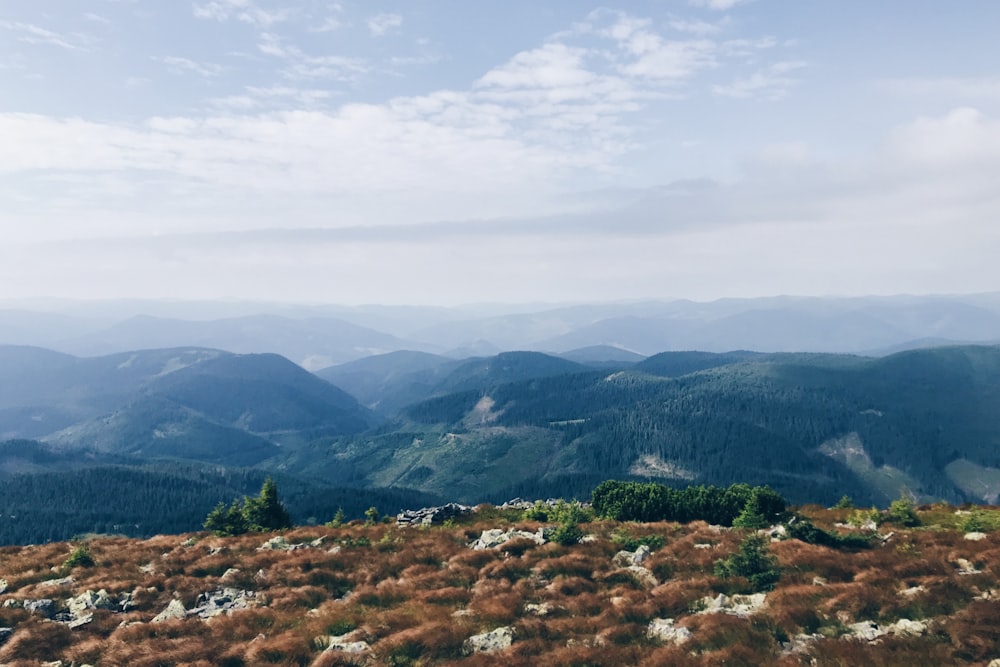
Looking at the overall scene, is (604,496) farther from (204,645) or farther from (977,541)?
(204,645)

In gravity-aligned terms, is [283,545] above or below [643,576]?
below

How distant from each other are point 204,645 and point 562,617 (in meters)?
15.1

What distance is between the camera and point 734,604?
73.0 feet

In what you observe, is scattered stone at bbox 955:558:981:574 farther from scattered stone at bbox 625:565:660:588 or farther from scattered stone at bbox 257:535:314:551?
scattered stone at bbox 257:535:314:551

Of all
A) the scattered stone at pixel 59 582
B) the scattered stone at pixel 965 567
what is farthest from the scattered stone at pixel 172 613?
the scattered stone at pixel 965 567

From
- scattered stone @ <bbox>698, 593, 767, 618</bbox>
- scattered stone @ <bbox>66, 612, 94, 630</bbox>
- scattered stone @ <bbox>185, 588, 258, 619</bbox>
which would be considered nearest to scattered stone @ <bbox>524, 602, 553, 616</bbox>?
scattered stone @ <bbox>698, 593, 767, 618</bbox>

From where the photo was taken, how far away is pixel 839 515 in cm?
4316

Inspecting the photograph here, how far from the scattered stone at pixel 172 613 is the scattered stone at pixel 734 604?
24.9 metres

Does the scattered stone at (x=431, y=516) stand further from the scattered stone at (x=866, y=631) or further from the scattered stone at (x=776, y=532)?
the scattered stone at (x=866, y=631)

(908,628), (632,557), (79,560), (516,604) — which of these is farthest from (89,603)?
(908,628)

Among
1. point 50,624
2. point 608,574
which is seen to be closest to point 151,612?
point 50,624

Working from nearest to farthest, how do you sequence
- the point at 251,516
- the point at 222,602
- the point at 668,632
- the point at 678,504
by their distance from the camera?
the point at 668,632, the point at 222,602, the point at 678,504, the point at 251,516

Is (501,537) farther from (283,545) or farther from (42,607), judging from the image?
(42,607)

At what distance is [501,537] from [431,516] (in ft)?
50.0
